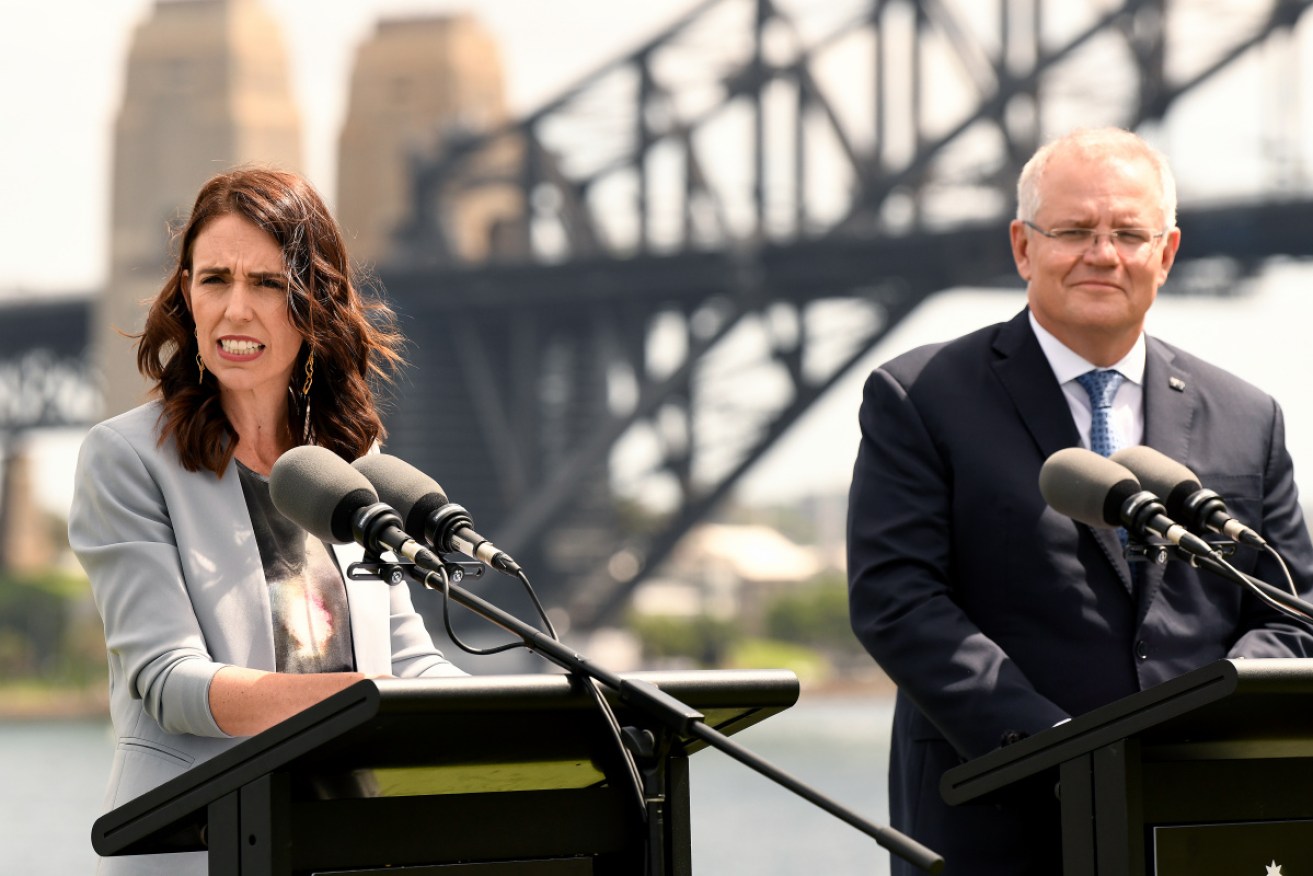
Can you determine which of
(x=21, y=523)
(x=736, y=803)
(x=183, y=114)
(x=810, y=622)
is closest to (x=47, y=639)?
(x=21, y=523)

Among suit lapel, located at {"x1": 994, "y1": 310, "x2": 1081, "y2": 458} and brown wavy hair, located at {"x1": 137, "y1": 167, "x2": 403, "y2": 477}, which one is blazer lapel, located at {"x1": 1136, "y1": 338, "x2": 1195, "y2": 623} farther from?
brown wavy hair, located at {"x1": 137, "y1": 167, "x2": 403, "y2": 477}

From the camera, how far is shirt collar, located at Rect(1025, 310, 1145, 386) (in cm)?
332

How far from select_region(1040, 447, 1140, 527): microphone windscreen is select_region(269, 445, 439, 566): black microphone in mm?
778

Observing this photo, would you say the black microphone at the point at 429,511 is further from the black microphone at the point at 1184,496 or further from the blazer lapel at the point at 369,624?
the black microphone at the point at 1184,496

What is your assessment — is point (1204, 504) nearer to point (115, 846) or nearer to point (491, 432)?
point (115, 846)

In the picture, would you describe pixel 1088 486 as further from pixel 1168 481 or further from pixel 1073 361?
pixel 1073 361

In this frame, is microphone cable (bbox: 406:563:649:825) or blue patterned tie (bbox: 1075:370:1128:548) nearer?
microphone cable (bbox: 406:563:649:825)

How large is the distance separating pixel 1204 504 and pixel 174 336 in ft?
3.98

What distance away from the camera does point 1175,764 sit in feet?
8.06

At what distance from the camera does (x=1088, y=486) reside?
8.48 feet

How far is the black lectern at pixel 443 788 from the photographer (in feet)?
6.95

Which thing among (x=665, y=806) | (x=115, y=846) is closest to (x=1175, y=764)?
(x=665, y=806)

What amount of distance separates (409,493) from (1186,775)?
0.87m

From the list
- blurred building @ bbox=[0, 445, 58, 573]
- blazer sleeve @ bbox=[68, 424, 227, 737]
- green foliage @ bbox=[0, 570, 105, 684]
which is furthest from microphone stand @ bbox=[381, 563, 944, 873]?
green foliage @ bbox=[0, 570, 105, 684]
